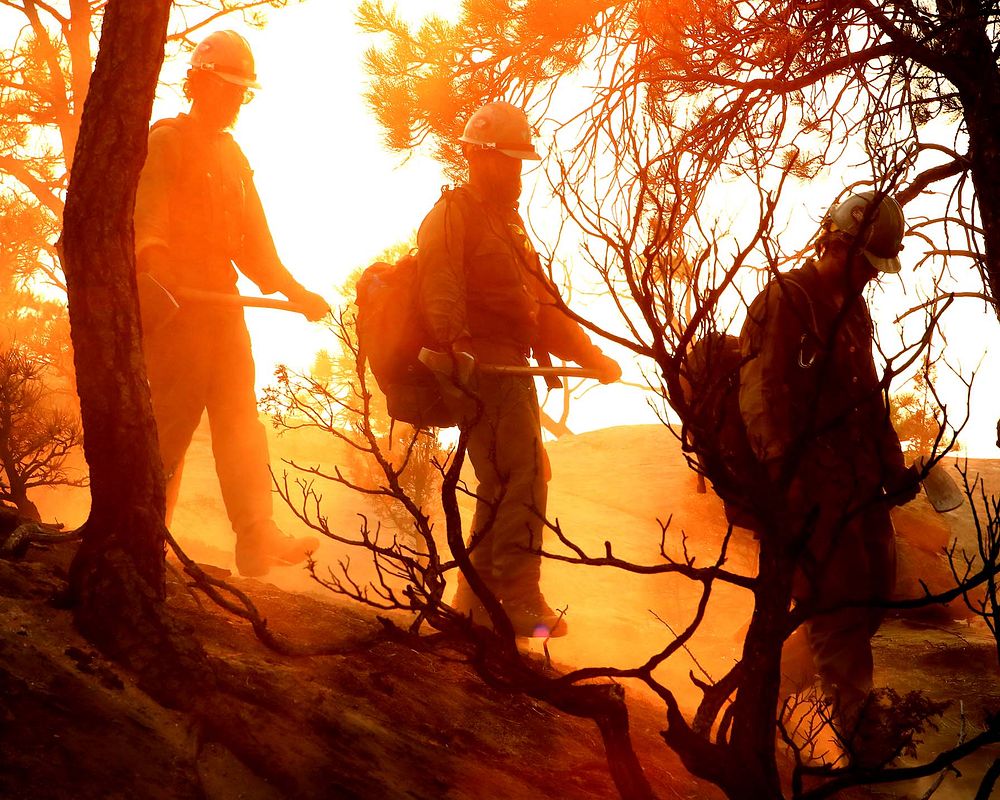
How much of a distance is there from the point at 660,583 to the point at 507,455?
15.4 feet

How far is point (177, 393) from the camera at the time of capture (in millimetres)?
4004

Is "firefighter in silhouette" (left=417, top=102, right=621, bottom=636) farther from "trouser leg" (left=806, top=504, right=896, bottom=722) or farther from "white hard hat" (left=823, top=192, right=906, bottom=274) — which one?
"white hard hat" (left=823, top=192, right=906, bottom=274)

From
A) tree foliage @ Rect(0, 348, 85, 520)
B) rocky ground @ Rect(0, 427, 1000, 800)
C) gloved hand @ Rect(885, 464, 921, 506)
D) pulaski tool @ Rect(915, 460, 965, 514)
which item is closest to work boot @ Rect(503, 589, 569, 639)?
rocky ground @ Rect(0, 427, 1000, 800)

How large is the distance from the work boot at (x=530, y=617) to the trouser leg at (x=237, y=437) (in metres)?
1.08

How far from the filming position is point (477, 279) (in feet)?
13.0

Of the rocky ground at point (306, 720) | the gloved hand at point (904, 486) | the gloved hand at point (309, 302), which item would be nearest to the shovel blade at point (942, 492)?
the gloved hand at point (904, 486)

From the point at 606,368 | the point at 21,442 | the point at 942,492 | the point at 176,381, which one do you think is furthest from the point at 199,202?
the point at 21,442

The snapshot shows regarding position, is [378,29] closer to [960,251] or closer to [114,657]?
[960,251]

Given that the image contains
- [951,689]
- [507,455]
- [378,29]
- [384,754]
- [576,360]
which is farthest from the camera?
[378,29]

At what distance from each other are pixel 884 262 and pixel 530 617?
1778 mm

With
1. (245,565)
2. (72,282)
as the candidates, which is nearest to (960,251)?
A: (245,565)

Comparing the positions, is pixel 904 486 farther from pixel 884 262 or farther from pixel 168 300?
pixel 168 300

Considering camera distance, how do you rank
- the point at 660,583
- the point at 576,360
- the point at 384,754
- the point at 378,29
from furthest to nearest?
the point at 660,583 → the point at 378,29 → the point at 576,360 → the point at 384,754

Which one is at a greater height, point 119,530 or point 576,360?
point 576,360
